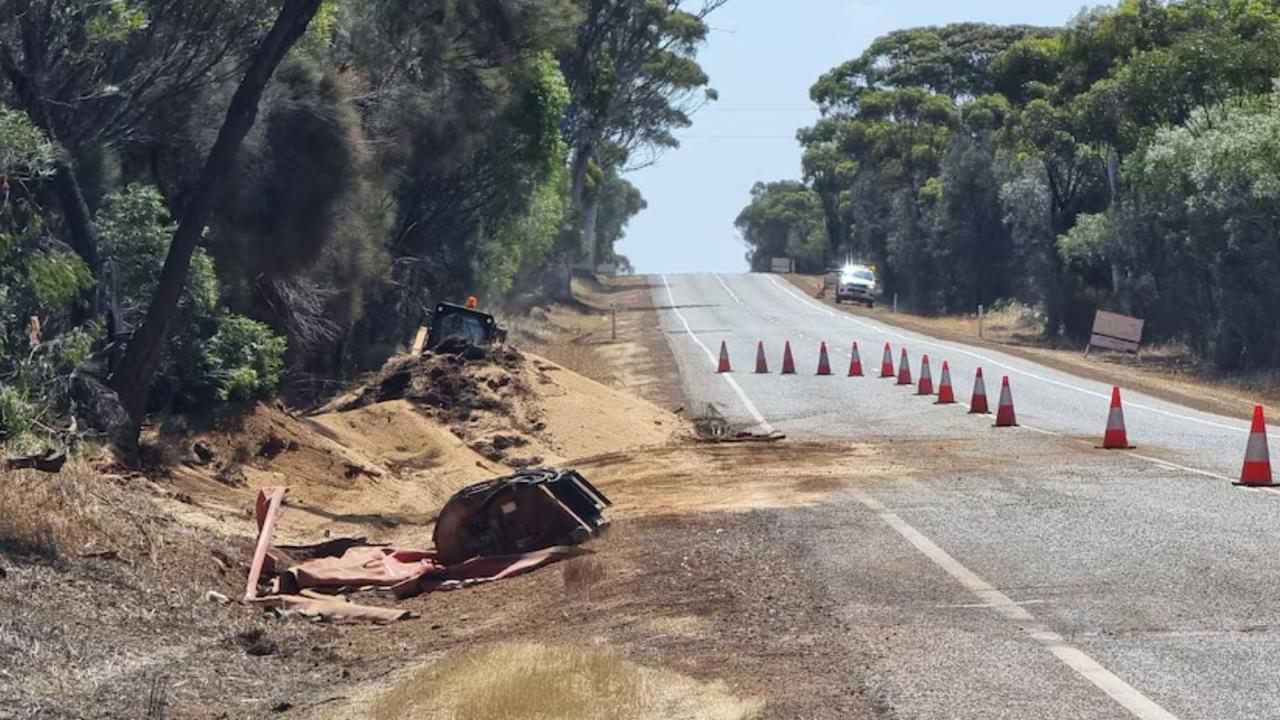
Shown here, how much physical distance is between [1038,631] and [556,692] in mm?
2587

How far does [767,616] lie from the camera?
30.2 ft

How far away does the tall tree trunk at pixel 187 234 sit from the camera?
1677cm

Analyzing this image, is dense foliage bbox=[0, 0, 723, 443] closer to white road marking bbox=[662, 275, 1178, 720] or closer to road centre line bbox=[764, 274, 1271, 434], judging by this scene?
white road marking bbox=[662, 275, 1178, 720]

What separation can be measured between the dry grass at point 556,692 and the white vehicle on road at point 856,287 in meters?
71.8

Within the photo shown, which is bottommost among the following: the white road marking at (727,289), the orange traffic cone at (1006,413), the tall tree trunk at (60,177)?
the white road marking at (727,289)

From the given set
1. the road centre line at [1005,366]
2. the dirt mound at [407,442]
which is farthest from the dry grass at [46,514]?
the road centre line at [1005,366]

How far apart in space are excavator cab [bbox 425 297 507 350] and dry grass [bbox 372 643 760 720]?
2177 centimetres

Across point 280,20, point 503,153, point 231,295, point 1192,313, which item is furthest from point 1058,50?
point 280,20

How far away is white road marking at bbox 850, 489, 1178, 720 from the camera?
6977mm

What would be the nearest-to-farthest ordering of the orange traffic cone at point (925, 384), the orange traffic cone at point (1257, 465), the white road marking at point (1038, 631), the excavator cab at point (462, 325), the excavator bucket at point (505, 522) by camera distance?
the white road marking at point (1038, 631) → the excavator bucket at point (505, 522) → the orange traffic cone at point (1257, 465) → the orange traffic cone at point (925, 384) → the excavator cab at point (462, 325)

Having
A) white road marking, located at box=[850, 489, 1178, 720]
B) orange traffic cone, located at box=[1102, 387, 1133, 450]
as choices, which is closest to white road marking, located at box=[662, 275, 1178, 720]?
white road marking, located at box=[850, 489, 1178, 720]

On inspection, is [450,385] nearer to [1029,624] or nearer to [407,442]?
[407,442]

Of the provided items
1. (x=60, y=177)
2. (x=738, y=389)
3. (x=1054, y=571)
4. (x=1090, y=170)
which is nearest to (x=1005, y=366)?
(x=738, y=389)

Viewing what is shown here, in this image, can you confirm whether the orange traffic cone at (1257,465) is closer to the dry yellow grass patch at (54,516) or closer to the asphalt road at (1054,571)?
the asphalt road at (1054,571)
